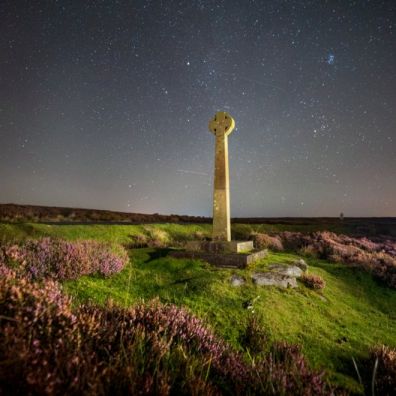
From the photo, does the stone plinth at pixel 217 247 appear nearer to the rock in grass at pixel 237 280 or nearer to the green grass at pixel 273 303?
the green grass at pixel 273 303

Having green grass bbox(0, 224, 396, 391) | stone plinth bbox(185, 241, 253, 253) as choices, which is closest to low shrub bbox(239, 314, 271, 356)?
green grass bbox(0, 224, 396, 391)

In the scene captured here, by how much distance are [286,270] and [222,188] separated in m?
3.86

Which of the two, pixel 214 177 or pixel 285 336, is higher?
pixel 214 177

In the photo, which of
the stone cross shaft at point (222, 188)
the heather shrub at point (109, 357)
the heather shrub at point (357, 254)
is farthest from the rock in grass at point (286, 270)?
the heather shrub at point (109, 357)

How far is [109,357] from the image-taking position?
7.83 feet

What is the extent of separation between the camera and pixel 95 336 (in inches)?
112

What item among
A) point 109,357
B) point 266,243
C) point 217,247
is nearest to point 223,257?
point 217,247

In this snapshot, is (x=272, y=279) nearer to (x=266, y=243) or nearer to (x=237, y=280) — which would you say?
(x=237, y=280)

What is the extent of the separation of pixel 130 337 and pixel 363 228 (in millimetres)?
35760

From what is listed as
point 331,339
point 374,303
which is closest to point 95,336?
point 331,339

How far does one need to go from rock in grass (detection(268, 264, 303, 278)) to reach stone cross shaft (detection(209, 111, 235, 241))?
2.42m

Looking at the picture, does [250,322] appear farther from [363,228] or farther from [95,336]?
[363,228]

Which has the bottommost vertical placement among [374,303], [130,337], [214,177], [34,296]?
[374,303]

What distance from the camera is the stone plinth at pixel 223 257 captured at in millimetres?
9258
